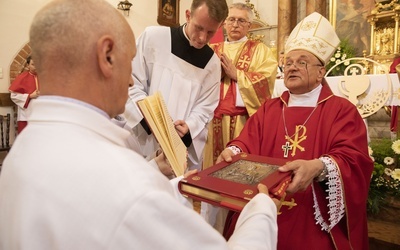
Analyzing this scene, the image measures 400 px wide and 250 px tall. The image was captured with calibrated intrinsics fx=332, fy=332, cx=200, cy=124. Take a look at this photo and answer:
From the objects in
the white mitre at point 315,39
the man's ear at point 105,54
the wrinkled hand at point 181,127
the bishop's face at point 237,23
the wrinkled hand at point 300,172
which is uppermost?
the bishop's face at point 237,23

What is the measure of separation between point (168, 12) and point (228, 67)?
6.49m

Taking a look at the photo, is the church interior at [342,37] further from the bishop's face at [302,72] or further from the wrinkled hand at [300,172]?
the wrinkled hand at [300,172]

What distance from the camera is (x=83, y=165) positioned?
71cm

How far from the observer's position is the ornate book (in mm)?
1270

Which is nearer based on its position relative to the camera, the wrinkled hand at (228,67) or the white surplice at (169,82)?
the white surplice at (169,82)

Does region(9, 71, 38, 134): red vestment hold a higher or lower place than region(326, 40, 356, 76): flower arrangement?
lower

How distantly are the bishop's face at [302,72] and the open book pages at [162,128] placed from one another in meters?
0.87

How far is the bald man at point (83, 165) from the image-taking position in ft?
2.24

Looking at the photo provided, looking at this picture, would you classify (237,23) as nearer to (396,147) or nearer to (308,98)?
(308,98)

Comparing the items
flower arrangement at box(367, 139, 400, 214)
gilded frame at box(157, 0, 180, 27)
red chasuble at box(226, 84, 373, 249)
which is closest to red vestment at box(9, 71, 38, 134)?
gilded frame at box(157, 0, 180, 27)

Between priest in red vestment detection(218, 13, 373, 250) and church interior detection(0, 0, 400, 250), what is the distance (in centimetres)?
109

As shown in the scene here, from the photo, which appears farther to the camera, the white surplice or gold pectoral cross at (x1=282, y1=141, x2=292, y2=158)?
the white surplice

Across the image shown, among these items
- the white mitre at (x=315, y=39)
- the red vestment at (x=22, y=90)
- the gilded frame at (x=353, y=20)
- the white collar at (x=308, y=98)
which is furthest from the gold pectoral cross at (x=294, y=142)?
the gilded frame at (x=353, y=20)

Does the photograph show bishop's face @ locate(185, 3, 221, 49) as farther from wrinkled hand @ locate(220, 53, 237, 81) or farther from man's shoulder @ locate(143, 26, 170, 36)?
wrinkled hand @ locate(220, 53, 237, 81)
